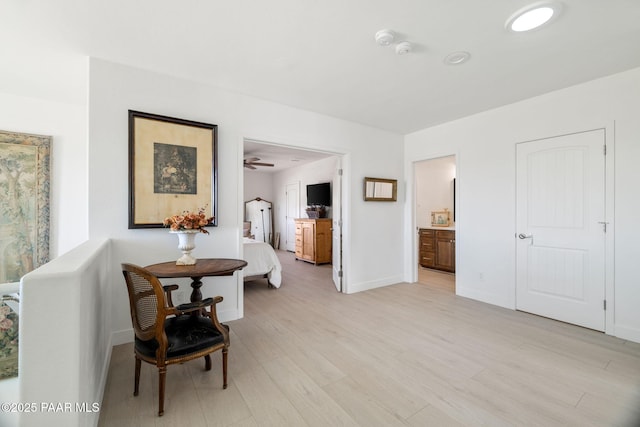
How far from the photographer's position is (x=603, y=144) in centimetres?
275

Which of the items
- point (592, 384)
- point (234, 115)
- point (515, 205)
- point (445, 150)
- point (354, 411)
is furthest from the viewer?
point (445, 150)

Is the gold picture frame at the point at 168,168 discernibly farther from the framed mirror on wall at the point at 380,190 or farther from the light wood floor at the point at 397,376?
the framed mirror on wall at the point at 380,190

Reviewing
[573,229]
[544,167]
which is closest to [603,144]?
[544,167]

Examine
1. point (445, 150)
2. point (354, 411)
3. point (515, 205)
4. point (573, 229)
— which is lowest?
point (354, 411)

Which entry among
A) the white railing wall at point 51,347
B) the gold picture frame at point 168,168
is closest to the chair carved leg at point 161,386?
the white railing wall at point 51,347

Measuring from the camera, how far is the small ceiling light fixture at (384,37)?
2.03m

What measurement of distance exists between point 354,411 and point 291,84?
289 cm

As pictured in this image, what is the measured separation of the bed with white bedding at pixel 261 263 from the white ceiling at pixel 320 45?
2.30 m

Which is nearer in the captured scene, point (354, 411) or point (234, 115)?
point (354, 411)

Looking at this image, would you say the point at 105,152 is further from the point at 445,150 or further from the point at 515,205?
the point at 515,205

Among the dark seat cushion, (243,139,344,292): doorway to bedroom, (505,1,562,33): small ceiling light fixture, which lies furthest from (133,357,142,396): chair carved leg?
(505,1,562,33): small ceiling light fixture

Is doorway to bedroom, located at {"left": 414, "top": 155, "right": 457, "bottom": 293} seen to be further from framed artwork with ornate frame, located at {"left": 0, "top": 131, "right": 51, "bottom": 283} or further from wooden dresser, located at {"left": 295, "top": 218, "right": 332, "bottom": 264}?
framed artwork with ornate frame, located at {"left": 0, "top": 131, "right": 51, "bottom": 283}

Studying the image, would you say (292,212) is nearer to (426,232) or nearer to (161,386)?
(426,232)

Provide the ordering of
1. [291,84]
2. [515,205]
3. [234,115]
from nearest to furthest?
[291,84] < [234,115] < [515,205]
